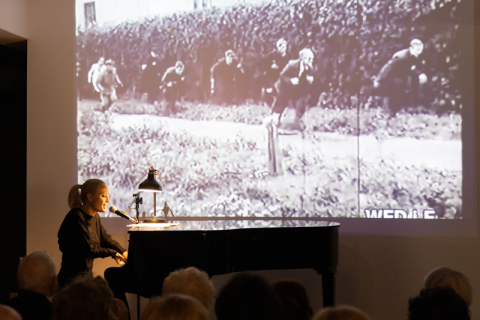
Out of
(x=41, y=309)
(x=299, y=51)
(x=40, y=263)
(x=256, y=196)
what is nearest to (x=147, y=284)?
(x=40, y=263)

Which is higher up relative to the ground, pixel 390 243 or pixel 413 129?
pixel 413 129

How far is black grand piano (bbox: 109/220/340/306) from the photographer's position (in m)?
3.24

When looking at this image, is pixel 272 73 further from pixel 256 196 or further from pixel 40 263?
pixel 40 263

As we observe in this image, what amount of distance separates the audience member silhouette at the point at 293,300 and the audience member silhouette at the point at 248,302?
255 mm

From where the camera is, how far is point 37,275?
253 cm

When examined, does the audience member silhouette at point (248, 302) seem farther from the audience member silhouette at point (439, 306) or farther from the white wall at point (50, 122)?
the white wall at point (50, 122)

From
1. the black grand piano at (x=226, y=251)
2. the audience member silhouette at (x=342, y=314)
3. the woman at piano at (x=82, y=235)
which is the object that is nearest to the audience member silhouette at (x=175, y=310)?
the audience member silhouette at (x=342, y=314)

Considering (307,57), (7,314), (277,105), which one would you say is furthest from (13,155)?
(7,314)

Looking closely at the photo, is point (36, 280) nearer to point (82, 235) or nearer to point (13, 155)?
point (82, 235)

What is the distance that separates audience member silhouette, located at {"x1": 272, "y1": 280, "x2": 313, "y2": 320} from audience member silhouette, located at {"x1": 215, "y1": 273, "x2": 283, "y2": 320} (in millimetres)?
255

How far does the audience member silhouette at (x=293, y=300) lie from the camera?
1957 millimetres

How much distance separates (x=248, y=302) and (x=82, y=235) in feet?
7.17

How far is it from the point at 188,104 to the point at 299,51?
1089 mm

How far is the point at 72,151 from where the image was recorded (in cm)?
480
